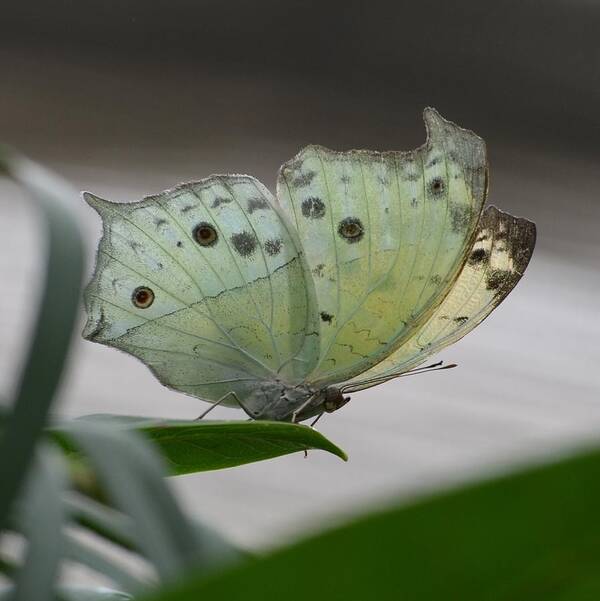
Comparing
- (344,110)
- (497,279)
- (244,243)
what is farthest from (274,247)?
(344,110)

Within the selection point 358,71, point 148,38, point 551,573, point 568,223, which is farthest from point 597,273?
point 551,573

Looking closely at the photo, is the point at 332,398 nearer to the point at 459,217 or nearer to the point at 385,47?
the point at 459,217

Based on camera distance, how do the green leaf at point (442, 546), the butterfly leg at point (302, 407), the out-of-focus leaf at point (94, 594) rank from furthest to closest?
the butterfly leg at point (302, 407) < the out-of-focus leaf at point (94, 594) < the green leaf at point (442, 546)

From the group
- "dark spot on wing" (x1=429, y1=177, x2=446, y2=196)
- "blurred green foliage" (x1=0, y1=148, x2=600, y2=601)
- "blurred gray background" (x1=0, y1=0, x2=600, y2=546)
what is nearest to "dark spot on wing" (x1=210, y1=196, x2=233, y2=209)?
"dark spot on wing" (x1=429, y1=177, x2=446, y2=196)

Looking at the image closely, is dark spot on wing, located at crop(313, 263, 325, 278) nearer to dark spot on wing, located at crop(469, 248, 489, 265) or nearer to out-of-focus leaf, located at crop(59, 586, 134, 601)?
dark spot on wing, located at crop(469, 248, 489, 265)

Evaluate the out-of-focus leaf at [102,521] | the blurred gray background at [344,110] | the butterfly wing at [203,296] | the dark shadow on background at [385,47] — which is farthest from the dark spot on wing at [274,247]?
the dark shadow on background at [385,47]

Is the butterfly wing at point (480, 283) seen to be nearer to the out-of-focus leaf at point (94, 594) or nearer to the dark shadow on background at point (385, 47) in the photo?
the out-of-focus leaf at point (94, 594)
